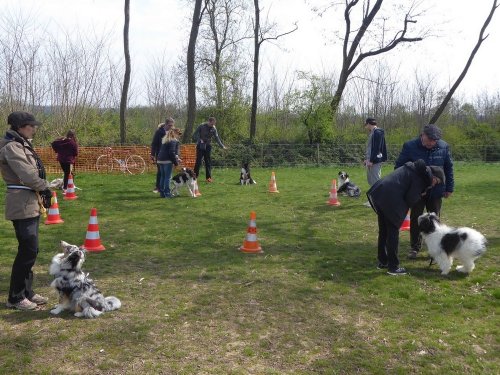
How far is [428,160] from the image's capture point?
6.25 metres

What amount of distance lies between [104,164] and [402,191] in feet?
49.1

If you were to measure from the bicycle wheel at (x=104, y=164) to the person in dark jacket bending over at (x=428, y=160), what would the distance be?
46.6ft

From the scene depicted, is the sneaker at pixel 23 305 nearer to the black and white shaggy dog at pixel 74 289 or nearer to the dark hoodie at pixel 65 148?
the black and white shaggy dog at pixel 74 289

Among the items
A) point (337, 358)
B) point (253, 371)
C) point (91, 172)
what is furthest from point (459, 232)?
point (91, 172)

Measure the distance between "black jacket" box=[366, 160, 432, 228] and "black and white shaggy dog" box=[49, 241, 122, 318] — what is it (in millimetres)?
3456

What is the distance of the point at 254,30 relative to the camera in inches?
949

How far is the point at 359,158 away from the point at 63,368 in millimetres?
22865

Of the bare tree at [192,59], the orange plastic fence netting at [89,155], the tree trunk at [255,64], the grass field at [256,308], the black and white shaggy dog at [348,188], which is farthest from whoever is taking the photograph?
the tree trunk at [255,64]

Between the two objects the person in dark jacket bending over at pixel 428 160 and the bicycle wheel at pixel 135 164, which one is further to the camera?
the bicycle wheel at pixel 135 164

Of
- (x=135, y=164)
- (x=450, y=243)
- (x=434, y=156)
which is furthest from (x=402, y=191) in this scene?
(x=135, y=164)

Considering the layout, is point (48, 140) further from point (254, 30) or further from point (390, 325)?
point (390, 325)

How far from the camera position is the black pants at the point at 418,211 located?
654 cm

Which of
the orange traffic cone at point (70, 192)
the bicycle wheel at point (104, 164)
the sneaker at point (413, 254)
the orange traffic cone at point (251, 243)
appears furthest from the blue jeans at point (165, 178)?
the bicycle wheel at point (104, 164)

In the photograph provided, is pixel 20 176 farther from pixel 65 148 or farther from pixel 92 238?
pixel 65 148
